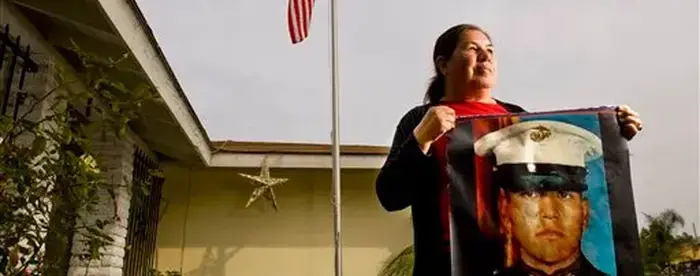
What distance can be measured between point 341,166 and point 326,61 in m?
0.89

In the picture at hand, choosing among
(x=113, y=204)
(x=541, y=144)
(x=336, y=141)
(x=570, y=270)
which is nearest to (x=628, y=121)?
(x=541, y=144)

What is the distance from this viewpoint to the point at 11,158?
1461mm

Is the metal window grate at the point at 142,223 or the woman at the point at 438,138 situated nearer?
the woman at the point at 438,138

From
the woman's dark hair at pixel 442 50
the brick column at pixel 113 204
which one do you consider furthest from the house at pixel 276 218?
the woman's dark hair at pixel 442 50

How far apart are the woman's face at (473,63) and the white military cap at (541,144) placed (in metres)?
0.16

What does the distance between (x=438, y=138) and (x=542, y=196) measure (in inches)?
8.2

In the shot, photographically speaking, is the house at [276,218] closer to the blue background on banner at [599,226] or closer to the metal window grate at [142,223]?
the metal window grate at [142,223]

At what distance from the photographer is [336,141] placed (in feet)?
13.1

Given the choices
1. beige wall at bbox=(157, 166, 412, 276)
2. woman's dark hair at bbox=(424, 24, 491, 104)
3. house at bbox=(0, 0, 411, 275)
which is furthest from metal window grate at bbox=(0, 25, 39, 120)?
beige wall at bbox=(157, 166, 412, 276)

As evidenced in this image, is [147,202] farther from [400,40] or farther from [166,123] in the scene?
[400,40]

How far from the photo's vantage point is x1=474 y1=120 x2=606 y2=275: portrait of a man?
1.00 m

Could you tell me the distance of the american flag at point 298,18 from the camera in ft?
13.8

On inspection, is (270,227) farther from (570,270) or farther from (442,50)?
(570,270)

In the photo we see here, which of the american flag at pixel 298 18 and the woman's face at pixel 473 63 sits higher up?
the american flag at pixel 298 18
